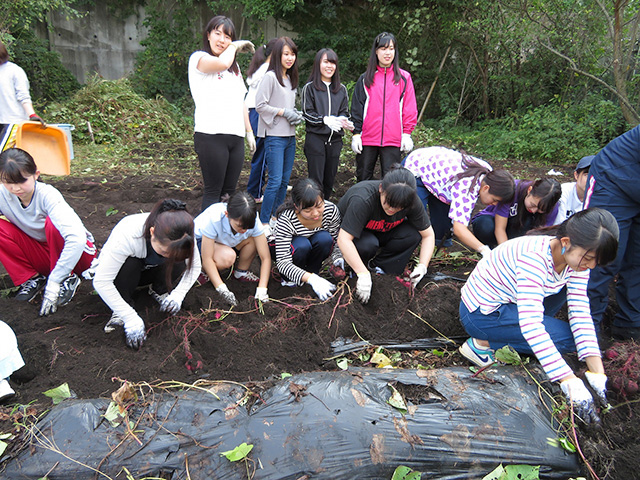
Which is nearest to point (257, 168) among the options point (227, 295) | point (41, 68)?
point (227, 295)

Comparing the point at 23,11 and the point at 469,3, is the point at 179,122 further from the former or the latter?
the point at 469,3

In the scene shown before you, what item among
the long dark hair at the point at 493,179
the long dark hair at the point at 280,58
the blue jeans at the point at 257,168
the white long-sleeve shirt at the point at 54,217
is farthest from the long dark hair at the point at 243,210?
the blue jeans at the point at 257,168

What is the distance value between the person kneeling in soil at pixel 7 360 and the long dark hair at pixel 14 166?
30.6 inches

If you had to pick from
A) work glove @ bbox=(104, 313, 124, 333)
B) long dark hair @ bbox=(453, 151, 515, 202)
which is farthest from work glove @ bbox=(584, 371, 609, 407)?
work glove @ bbox=(104, 313, 124, 333)

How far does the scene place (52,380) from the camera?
1864 millimetres

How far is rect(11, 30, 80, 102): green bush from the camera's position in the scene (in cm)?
785

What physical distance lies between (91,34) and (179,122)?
2703mm

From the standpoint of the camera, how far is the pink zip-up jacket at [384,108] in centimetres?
354

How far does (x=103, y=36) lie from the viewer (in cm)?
877

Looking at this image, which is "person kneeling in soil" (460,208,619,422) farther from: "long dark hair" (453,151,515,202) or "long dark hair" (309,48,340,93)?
"long dark hair" (309,48,340,93)

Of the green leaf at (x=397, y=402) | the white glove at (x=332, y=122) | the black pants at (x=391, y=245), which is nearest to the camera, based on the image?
the green leaf at (x=397, y=402)

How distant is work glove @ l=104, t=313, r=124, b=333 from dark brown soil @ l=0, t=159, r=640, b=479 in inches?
1.3

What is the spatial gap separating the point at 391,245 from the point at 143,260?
1.47 metres

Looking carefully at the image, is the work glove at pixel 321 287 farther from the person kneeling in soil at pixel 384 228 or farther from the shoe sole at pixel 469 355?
the shoe sole at pixel 469 355
